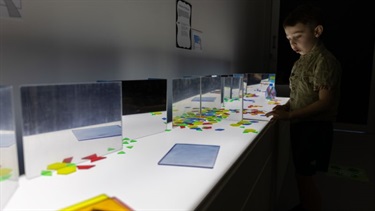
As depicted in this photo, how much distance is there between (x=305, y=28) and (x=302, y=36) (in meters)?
0.04

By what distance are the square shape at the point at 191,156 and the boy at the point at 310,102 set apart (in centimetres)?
68

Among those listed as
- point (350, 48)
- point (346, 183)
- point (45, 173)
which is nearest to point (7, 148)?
point (45, 173)

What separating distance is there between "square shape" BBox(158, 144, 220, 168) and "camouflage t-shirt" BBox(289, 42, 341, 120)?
0.78 m

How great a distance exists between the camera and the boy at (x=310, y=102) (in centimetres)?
137

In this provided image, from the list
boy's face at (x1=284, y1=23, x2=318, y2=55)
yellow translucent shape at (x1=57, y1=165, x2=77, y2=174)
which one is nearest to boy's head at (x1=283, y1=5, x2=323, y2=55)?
boy's face at (x1=284, y1=23, x2=318, y2=55)

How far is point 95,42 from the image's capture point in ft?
3.11

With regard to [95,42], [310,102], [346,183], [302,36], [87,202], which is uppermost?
[302,36]

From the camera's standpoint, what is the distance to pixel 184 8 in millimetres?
1542

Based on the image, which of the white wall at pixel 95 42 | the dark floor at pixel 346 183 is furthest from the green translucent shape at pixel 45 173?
the dark floor at pixel 346 183

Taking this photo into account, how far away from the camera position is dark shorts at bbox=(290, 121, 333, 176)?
1498mm

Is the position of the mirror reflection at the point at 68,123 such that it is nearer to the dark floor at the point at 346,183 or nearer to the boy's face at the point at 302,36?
the boy's face at the point at 302,36

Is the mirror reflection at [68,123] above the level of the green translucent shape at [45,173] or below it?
above

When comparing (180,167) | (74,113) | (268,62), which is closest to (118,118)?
(74,113)

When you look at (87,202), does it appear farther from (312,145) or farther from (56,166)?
(312,145)
